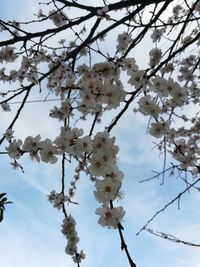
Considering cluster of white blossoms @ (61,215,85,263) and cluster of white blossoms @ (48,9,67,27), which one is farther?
cluster of white blossoms @ (48,9,67,27)

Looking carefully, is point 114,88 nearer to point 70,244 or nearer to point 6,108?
point 70,244

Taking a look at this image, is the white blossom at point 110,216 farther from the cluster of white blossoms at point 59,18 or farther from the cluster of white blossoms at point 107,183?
the cluster of white blossoms at point 59,18

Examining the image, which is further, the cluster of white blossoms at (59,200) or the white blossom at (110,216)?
the cluster of white blossoms at (59,200)

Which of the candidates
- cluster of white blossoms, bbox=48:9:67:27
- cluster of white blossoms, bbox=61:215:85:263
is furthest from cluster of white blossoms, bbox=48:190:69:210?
cluster of white blossoms, bbox=48:9:67:27

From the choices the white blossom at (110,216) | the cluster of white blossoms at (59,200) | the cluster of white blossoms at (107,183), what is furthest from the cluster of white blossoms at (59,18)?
the white blossom at (110,216)

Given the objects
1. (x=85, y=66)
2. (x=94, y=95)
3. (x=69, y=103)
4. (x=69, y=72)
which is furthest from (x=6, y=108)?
(x=94, y=95)

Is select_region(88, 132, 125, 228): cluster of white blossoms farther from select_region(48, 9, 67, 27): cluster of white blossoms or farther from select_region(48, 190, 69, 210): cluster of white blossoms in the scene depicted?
select_region(48, 9, 67, 27): cluster of white blossoms

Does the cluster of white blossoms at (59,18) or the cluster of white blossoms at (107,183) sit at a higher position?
the cluster of white blossoms at (59,18)

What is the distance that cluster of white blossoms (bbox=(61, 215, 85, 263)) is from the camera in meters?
3.91

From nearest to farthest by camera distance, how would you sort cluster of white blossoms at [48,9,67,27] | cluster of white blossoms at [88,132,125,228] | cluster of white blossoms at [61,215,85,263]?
cluster of white blossoms at [88,132,125,228] → cluster of white blossoms at [61,215,85,263] → cluster of white blossoms at [48,9,67,27]

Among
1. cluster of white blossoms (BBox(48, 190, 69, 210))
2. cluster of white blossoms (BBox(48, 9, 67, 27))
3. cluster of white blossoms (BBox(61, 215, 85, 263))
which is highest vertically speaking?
cluster of white blossoms (BBox(48, 9, 67, 27))

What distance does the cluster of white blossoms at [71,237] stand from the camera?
3906mm

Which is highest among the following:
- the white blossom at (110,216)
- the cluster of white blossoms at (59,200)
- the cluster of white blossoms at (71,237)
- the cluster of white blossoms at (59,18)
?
the cluster of white blossoms at (59,18)

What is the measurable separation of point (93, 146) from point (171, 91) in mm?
1179
